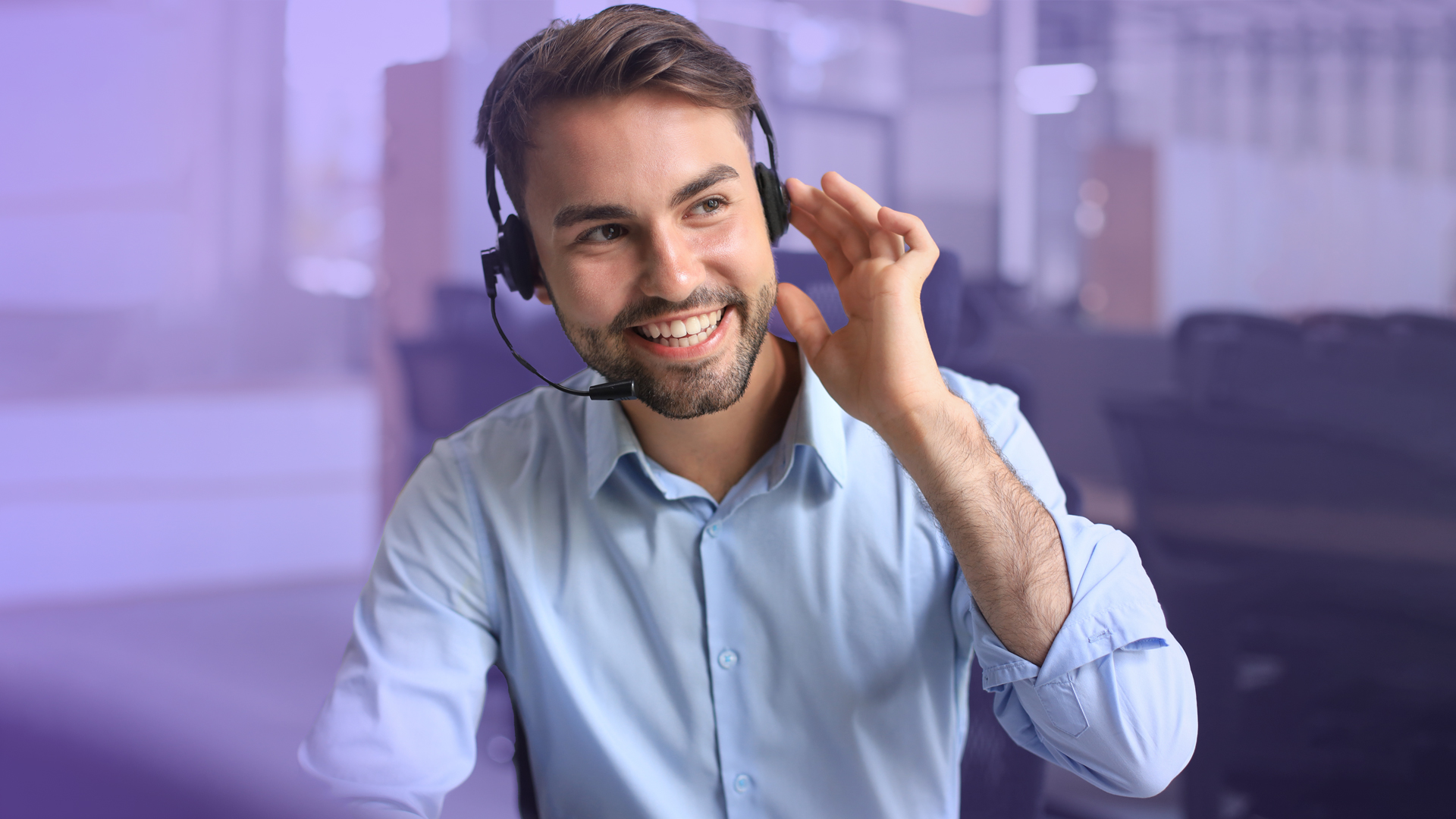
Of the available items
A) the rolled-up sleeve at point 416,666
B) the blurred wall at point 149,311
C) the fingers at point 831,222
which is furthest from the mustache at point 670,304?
the blurred wall at point 149,311

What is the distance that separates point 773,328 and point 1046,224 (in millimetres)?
636

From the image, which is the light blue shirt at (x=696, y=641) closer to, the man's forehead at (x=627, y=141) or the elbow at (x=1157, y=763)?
the elbow at (x=1157, y=763)

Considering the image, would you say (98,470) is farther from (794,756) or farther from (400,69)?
(794,756)

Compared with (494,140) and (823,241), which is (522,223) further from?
(823,241)

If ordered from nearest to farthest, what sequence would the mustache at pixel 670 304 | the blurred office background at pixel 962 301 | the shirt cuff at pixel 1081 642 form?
the shirt cuff at pixel 1081 642
the mustache at pixel 670 304
the blurred office background at pixel 962 301

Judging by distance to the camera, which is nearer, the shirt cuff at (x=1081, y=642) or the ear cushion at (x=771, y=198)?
the shirt cuff at (x=1081, y=642)

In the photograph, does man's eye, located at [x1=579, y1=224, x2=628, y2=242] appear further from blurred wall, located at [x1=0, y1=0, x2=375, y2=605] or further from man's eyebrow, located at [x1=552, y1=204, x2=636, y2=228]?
blurred wall, located at [x1=0, y1=0, x2=375, y2=605]

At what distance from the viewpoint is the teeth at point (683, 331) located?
823 millimetres

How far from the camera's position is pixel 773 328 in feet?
3.36

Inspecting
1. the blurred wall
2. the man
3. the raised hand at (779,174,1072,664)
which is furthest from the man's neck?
the blurred wall

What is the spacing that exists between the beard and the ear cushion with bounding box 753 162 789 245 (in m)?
0.07

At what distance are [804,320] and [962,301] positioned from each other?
406 millimetres

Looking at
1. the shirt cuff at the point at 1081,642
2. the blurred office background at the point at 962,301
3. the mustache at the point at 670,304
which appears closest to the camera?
the shirt cuff at the point at 1081,642

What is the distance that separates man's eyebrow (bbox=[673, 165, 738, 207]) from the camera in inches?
31.4
